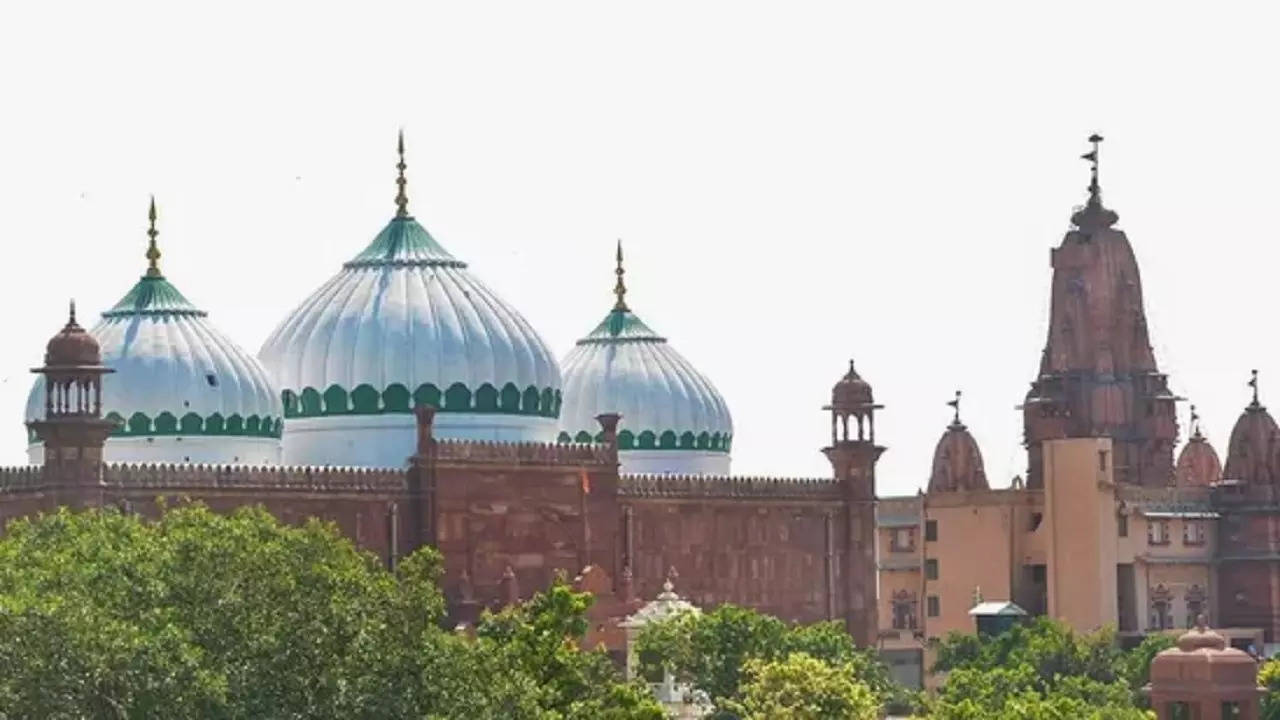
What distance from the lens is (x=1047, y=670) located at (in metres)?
82.1

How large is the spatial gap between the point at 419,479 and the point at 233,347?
4.07 metres

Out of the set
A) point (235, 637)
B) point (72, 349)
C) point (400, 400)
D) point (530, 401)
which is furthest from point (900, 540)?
point (235, 637)

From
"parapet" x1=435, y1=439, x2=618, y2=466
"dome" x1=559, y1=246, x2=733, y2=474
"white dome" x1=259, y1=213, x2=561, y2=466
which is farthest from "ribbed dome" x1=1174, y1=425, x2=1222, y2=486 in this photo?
"white dome" x1=259, y1=213, x2=561, y2=466

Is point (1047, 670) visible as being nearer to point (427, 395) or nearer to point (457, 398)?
point (457, 398)

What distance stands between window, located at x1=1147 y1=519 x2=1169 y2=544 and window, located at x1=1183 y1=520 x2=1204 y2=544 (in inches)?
37.5

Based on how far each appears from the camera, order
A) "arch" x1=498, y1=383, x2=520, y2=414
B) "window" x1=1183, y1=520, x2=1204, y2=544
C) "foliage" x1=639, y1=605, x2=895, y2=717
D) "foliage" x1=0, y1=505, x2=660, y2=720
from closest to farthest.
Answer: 1. "foliage" x1=0, y1=505, x2=660, y2=720
2. "foliage" x1=639, y1=605, x2=895, y2=717
3. "arch" x1=498, y1=383, x2=520, y2=414
4. "window" x1=1183, y1=520, x2=1204, y2=544

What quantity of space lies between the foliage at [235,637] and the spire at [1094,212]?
5241 centimetres

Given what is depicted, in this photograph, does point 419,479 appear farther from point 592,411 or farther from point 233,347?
point 592,411

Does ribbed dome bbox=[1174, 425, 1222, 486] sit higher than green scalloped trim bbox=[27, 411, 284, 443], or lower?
higher

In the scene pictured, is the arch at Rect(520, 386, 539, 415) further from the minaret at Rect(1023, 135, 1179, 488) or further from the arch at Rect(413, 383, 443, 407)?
the minaret at Rect(1023, 135, 1179, 488)

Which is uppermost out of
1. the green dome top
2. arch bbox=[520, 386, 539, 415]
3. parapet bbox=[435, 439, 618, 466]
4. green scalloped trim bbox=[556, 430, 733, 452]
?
the green dome top

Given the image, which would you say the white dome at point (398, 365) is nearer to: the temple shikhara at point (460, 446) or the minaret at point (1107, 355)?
the temple shikhara at point (460, 446)

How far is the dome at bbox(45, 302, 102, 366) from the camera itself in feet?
211

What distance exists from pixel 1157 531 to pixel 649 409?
19.1 m
